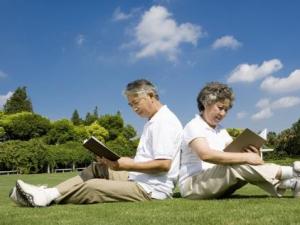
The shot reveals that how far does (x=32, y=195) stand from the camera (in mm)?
6551

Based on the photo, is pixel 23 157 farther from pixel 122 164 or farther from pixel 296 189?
pixel 296 189

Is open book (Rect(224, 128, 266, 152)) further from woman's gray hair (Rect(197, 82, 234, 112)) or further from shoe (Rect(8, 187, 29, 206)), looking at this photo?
shoe (Rect(8, 187, 29, 206))

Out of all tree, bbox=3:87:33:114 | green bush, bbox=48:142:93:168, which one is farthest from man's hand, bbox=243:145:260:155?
tree, bbox=3:87:33:114

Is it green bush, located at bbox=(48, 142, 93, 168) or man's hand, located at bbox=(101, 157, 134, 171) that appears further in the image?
green bush, located at bbox=(48, 142, 93, 168)

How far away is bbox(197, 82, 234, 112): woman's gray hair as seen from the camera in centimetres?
662

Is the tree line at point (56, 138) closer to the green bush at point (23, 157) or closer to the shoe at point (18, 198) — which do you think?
the green bush at point (23, 157)

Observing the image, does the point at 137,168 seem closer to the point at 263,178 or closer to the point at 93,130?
the point at 263,178

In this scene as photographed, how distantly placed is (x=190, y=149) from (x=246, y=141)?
0.88m

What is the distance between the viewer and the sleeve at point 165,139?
6395 mm

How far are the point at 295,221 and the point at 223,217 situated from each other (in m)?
0.69

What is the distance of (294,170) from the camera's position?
6.17 metres

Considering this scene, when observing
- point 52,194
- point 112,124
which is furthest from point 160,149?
point 112,124

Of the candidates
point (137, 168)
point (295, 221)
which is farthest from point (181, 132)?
point (295, 221)

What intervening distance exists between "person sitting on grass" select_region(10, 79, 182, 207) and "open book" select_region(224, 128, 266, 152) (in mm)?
785
